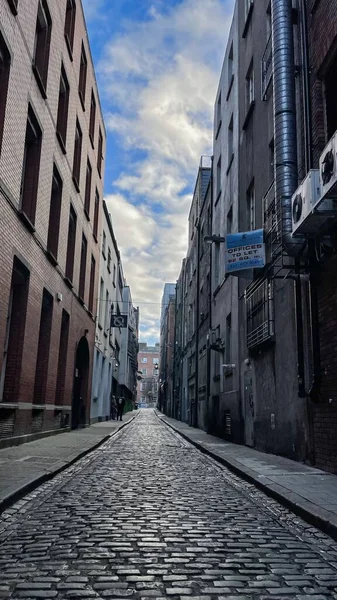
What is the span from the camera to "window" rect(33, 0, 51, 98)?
1377cm

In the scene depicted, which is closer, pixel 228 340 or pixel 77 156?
pixel 228 340

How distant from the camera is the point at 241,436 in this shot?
14.7 metres

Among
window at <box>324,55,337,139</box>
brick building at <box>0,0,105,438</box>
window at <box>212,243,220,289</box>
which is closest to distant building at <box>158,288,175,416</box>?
window at <box>212,243,220,289</box>

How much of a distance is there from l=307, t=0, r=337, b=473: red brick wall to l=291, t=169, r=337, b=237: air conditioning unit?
625 mm

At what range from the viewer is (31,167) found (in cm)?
1318

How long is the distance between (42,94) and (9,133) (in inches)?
136

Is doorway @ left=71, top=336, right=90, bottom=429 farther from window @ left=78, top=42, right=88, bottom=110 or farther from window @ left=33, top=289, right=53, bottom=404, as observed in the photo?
window @ left=78, top=42, right=88, bottom=110

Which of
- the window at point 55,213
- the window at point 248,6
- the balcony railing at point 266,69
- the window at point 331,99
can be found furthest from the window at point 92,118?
the window at point 331,99

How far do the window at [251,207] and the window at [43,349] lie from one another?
240 inches

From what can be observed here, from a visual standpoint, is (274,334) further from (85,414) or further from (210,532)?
(85,414)

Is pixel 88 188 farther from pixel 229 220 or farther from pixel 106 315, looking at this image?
pixel 106 315

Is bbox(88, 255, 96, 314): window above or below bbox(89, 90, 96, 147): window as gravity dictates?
below

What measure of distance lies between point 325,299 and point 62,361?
11089 millimetres

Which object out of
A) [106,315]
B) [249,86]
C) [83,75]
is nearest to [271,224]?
[249,86]
